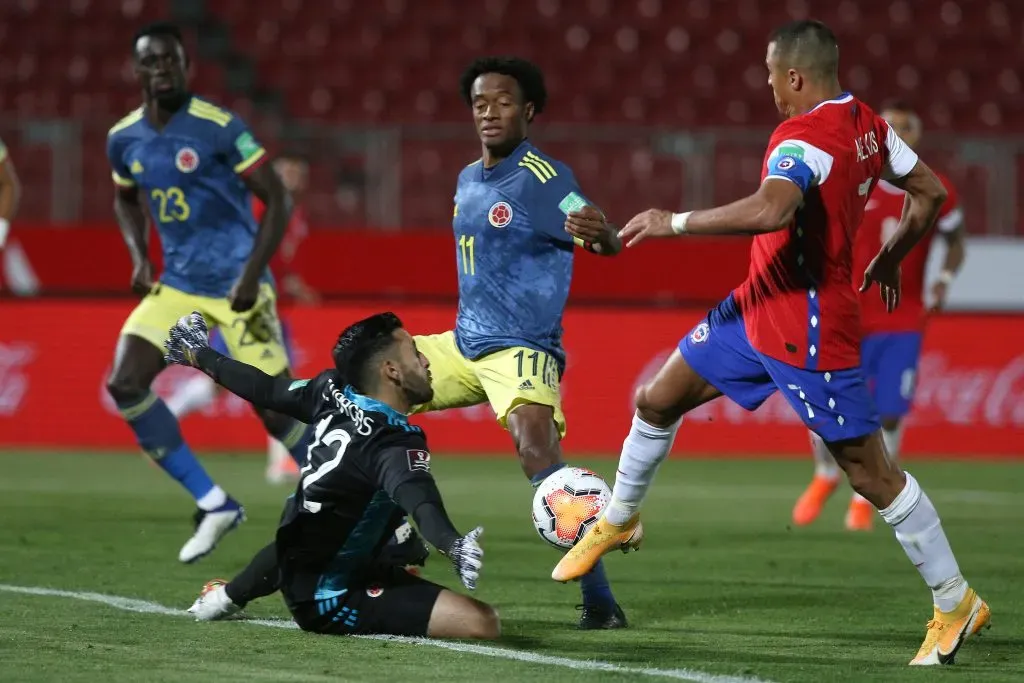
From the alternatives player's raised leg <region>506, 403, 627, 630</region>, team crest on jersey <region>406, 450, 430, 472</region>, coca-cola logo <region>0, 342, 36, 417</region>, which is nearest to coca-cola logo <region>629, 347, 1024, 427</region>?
coca-cola logo <region>0, 342, 36, 417</region>

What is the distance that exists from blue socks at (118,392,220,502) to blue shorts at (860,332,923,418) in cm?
435

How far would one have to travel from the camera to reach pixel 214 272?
8984 millimetres

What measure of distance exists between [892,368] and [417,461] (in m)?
5.66

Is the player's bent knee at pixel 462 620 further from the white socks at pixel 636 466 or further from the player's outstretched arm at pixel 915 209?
the player's outstretched arm at pixel 915 209

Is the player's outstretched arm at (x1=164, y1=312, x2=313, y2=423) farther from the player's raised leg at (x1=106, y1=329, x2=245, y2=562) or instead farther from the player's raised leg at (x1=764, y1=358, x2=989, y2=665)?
the player's raised leg at (x1=106, y1=329, x2=245, y2=562)

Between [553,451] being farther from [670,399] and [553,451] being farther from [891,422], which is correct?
[891,422]

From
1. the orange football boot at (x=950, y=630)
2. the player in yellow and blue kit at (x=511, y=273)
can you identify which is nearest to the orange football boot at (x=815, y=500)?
the player in yellow and blue kit at (x=511, y=273)

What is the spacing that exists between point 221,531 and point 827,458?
4118 mm

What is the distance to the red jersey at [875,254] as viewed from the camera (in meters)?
10.4

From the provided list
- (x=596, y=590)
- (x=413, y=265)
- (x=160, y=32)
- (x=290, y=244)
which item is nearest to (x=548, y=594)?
(x=596, y=590)

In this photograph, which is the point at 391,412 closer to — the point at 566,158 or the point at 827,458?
the point at 827,458

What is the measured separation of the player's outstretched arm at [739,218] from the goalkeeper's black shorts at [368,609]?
1.57 metres

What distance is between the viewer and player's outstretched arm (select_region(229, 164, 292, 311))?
8625 mm

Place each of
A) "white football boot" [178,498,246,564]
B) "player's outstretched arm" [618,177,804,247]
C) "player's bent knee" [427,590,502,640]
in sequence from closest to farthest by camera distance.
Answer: "player's outstretched arm" [618,177,804,247] → "player's bent knee" [427,590,502,640] → "white football boot" [178,498,246,564]
